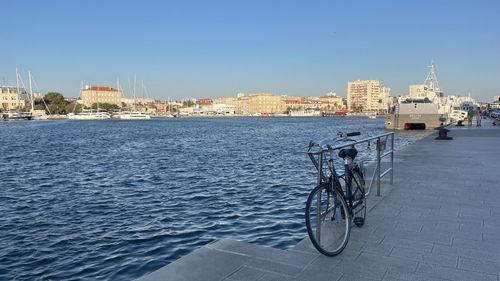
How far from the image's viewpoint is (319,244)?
4.75 meters

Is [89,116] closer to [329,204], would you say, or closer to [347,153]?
[347,153]

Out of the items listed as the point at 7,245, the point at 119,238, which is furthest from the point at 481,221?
the point at 7,245

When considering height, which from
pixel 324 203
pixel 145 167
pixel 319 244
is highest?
pixel 324 203

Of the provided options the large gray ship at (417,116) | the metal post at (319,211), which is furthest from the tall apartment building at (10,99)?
the metal post at (319,211)

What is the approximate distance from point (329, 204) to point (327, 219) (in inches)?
8.3

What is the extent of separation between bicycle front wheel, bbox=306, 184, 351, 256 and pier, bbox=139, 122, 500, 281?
6.0 inches

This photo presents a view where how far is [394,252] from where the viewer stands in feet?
15.8

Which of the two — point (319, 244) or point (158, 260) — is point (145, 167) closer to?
point (158, 260)

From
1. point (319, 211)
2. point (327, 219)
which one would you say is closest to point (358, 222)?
point (327, 219)

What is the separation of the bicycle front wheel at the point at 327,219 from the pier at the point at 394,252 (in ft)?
0.50

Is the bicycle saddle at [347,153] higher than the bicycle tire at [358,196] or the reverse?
higher

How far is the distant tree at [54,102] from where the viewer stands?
567 feet

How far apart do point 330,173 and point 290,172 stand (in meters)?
12.6

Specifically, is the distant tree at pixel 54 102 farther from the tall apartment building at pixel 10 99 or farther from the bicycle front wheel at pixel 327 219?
the bicycle front wheel at pixel 327 219
